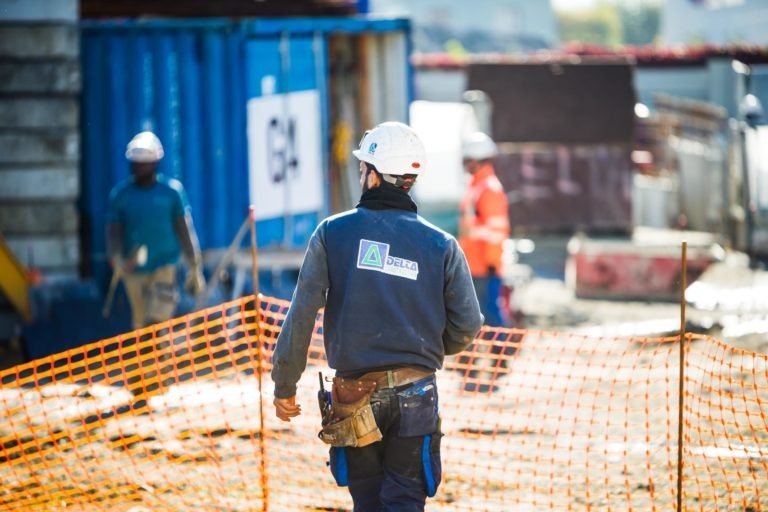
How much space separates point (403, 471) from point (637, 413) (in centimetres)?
417

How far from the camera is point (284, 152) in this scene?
11812 millimetres

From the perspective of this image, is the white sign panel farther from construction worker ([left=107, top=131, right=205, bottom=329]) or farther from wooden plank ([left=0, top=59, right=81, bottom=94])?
construction worker ([left=107, top=131, right=205, bottom=329])

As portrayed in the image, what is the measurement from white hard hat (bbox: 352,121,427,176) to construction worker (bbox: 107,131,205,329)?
487 centimetres

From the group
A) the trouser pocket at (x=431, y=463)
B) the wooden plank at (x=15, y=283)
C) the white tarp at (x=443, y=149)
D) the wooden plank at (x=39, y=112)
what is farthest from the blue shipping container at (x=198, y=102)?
the trouser pocket at (x=431, y=463)

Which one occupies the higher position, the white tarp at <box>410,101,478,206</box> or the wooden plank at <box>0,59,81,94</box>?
the wooden plank at <box>0,59,81,94</box>

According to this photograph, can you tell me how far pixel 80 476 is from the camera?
23.7ft

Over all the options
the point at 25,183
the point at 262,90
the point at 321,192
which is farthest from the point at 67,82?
the point at 321,192

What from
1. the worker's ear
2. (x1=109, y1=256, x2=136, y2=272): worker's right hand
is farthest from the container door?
the worker's ear

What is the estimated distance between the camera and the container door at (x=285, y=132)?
38.3 ft

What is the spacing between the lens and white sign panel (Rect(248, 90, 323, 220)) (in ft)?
38.3

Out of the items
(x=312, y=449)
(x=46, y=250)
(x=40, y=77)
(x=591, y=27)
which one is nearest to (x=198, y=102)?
(x=40, y=77)

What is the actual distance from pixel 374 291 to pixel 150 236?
5.17 meters

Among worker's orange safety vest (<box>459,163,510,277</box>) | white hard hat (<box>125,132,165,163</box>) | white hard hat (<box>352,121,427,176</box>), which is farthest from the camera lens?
worker's orange safety vest (<box>459,163,510,277</box>)

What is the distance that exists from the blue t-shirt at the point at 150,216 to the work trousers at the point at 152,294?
78mm
